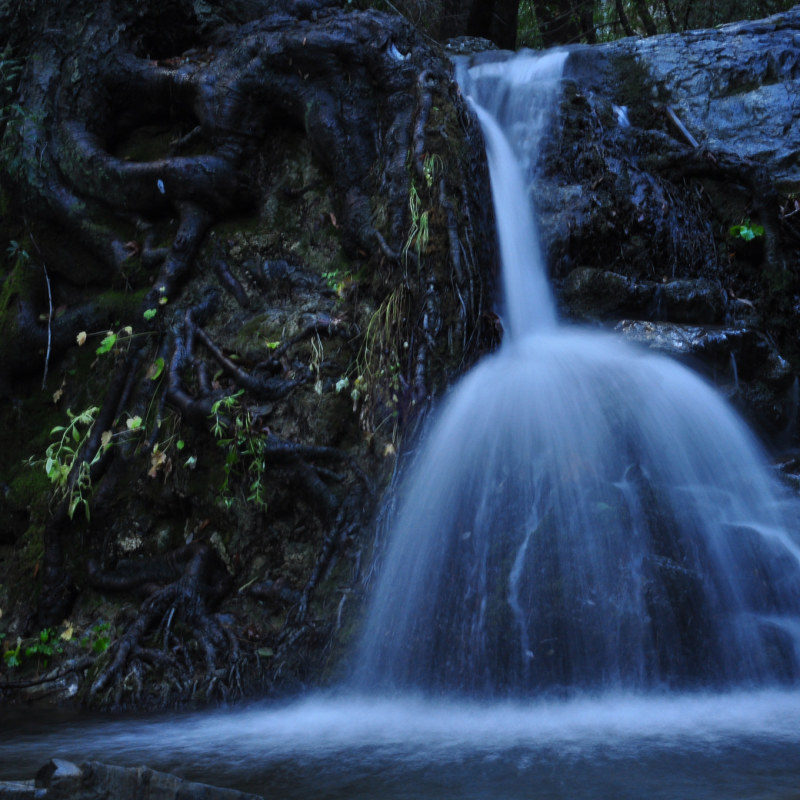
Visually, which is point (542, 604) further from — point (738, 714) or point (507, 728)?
point (738, 714)

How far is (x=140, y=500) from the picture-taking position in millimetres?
4500

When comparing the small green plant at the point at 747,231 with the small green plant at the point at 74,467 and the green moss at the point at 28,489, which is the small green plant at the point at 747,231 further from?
the green moss at the point at 28,489

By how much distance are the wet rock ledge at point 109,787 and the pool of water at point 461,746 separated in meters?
0.61

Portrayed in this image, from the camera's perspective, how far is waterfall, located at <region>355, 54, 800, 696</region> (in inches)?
124

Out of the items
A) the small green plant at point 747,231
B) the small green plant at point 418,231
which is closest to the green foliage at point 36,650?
the small green plant at point 418,231

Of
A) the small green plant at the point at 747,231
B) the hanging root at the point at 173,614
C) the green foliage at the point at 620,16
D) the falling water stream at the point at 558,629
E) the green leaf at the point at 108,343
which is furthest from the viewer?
the green foliage at the point at 620,16

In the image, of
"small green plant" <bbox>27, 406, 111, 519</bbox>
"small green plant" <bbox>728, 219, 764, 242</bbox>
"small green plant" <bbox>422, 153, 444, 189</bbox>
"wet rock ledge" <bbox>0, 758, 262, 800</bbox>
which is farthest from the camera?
"small green plant" <bbox>728, 219, 764, 242</bbox>

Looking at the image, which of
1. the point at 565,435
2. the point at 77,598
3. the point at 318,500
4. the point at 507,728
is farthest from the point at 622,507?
the point at 77,598

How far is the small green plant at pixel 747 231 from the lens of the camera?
20.5ft

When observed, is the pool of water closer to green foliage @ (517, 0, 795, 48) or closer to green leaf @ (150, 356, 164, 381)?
green leaf @ (150, 356, 164, 381)

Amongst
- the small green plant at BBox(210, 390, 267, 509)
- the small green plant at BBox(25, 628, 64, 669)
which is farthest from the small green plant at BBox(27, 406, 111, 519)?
the small green plant at BBox(210, 390, 267, 509)

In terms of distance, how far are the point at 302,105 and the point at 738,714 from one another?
186 inches

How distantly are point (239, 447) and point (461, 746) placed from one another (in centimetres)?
223

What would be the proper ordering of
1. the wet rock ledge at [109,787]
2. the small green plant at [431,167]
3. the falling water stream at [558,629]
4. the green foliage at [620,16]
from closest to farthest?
the wet rock ledge at [109,787] < the falling water stream at [558,629] < the small green plant at [431,167] < the green foliage at [620,16]
